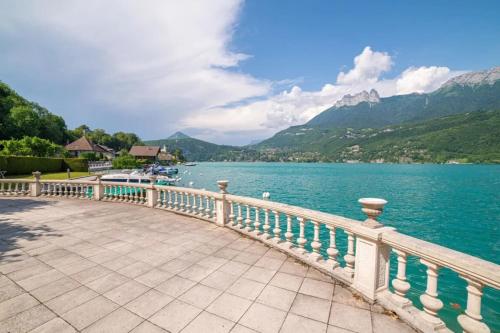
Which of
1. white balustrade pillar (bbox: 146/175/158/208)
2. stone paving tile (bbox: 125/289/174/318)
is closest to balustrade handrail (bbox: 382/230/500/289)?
stone paving tile (bbox: 125/289/174/318)

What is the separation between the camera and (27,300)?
3.68 m

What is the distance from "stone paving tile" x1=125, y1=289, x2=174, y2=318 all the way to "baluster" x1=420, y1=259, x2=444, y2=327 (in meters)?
3.72

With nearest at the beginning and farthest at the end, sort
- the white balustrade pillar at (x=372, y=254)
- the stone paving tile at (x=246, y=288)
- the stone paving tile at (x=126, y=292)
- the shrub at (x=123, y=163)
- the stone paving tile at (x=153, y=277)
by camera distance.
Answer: the white balustrade pillar at (x=372, y=254), the stone paving tile at (x=126, y=292), the stone paving tile at (x=246, y=288), the stone paving tile at (x=153, y=277), the shrub at (x=123, y=163)

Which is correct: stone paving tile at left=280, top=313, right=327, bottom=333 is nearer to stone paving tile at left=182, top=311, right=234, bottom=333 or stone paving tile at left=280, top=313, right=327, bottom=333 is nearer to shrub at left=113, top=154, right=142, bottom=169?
stone paving tile at left=182, top=311, right=234, bottom=333

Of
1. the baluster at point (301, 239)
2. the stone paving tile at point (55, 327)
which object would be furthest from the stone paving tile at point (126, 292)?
the baluster at point (301, 239)

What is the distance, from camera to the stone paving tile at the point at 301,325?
121 inches

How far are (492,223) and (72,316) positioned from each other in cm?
3071

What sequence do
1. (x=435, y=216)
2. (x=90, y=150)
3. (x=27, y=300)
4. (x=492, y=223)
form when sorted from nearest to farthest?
(x=27, y=300)
(x=492, y=223)
(x=435, y=216)
(x=90, y=150)

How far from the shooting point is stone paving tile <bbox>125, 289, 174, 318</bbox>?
3.46m

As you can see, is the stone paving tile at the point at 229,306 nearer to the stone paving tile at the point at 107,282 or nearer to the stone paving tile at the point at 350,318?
the stone paving tile at the point at 350,318

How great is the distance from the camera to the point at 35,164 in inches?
1342

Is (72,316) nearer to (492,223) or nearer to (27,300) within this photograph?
(27,300)

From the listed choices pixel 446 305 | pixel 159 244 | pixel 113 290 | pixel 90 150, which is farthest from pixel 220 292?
pixel 90 150

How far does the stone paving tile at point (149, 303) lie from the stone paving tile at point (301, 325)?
1.88 meters
